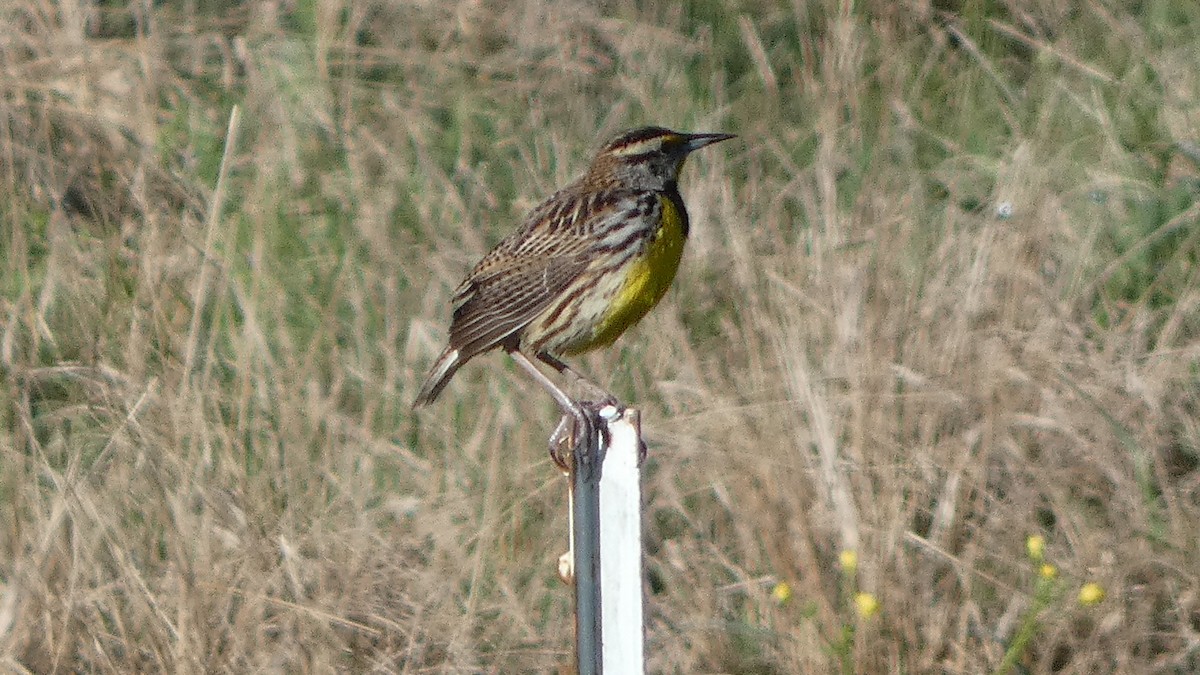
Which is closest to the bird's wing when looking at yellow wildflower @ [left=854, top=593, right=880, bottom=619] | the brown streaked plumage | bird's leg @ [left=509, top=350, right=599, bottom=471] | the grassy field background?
the brown streaked plumage

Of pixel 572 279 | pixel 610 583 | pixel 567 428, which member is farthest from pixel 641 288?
pixel 610 583

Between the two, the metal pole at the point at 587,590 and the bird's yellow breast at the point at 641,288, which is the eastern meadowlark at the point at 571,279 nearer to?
the bird's yellow breast at the point at 641,288

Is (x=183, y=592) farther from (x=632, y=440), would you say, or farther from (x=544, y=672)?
(x=632, y=440)

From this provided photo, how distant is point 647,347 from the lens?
5168 millimetres

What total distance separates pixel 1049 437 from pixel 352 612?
156 centimetres

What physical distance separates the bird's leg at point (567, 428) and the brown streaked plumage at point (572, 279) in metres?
0.08

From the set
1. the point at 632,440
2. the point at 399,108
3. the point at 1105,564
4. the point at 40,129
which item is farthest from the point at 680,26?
the point at 632,440

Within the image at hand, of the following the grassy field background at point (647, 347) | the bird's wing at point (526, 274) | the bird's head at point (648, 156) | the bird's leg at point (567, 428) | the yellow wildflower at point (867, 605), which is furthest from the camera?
the bird's head at point (648, 156)

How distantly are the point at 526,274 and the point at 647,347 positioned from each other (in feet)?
2.50

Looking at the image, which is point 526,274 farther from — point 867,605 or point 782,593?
point 867,605

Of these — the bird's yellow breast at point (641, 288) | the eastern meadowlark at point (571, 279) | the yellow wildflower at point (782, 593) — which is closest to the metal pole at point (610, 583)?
the yellow wildflower at point (782, 593)

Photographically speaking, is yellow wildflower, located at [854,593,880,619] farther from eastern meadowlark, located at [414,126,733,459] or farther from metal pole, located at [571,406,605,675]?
metal pole, located at [571,406,605,675]

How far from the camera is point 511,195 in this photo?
244 inches

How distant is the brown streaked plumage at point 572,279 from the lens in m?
4.32
